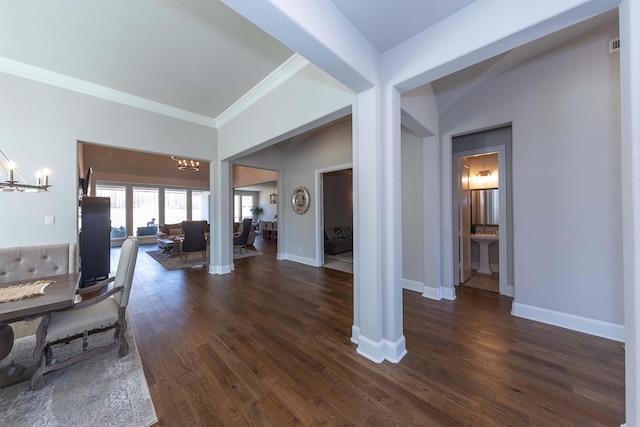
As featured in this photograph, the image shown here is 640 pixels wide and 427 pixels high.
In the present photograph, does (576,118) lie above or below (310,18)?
below

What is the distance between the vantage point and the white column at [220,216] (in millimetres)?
4766

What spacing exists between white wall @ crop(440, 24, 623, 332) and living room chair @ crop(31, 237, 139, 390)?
4141 millimetres

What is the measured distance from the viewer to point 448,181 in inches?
134

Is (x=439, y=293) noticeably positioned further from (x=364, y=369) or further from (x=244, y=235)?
(x=244, y=235)

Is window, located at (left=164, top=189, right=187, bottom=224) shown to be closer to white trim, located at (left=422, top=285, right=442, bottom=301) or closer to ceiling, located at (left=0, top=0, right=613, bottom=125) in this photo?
ceiling, located at (left=0, top=0, right=613, bottom=125)

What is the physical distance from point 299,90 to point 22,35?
115 inches

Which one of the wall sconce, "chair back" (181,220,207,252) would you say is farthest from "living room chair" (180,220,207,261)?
the wall sconce

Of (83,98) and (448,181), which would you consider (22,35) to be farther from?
(448,181)

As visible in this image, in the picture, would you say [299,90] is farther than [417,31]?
Yes

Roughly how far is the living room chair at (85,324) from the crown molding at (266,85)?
263 cm

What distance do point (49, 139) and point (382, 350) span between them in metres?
4.84

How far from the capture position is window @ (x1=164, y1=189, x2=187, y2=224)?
31.0 feet

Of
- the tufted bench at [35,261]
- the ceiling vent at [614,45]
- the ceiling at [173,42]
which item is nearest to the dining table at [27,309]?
the tufted bench at [35,261]

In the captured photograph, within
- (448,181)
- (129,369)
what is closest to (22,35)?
(129,369)
